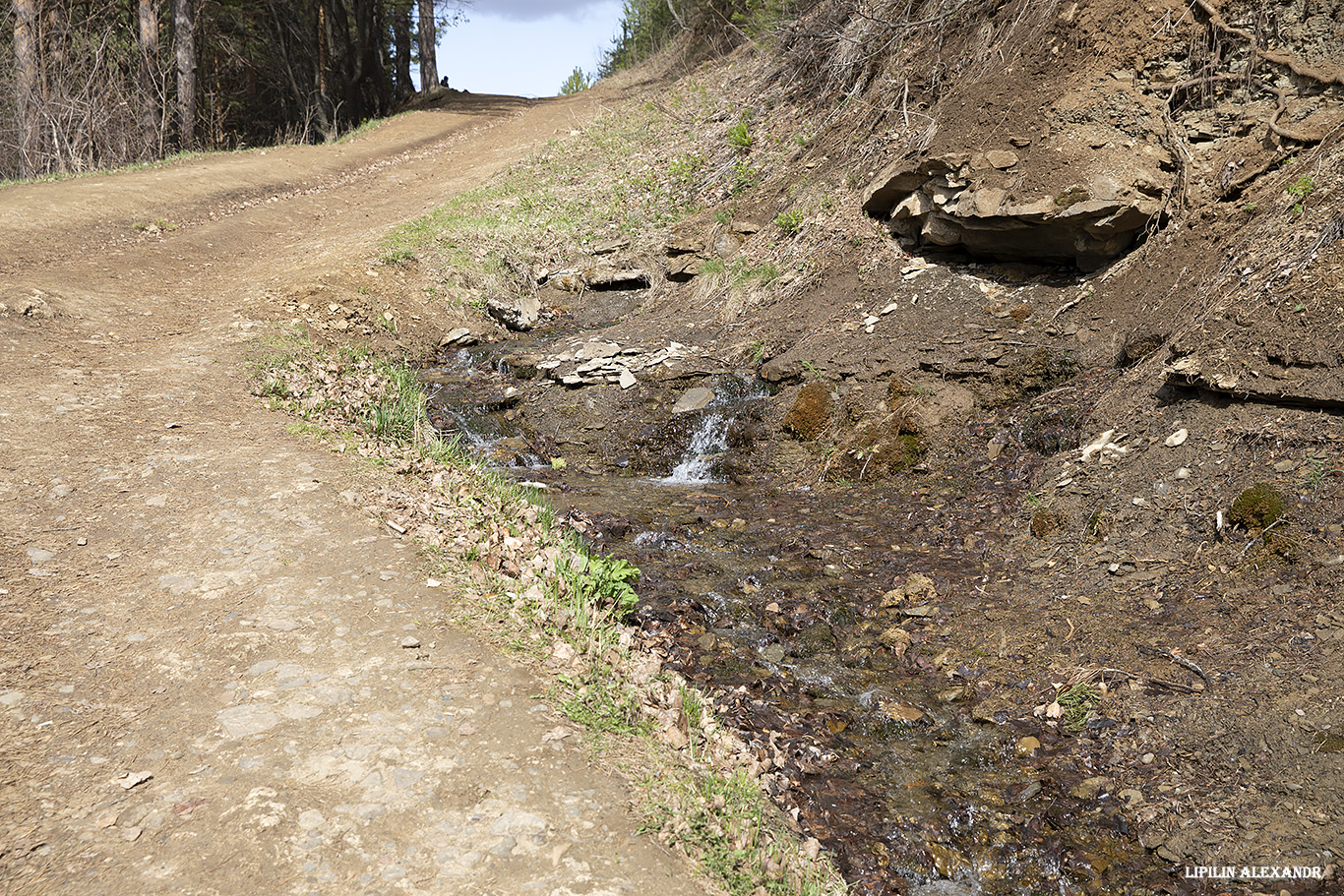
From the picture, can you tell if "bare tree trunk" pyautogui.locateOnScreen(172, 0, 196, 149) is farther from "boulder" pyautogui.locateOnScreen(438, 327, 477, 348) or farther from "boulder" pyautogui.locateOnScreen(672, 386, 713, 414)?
"boulder" pyautogui.locateOnScreen(672, 386, 713, 414)

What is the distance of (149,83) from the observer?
16.5 m

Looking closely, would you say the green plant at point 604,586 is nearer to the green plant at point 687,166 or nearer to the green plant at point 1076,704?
the green plant at point 1076,704

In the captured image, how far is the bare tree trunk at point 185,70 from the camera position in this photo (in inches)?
649

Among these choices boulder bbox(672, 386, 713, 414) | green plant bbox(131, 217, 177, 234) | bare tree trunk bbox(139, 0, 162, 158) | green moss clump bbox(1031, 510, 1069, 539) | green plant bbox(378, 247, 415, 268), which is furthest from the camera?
bare tree trunk bbox(139, 0, 162, 158)

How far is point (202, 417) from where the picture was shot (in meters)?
6.36

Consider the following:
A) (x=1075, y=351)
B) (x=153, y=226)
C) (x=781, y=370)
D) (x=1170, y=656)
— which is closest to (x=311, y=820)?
(x=1170, y=656)

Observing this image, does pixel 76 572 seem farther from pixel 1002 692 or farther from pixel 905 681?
pixel 1002 692

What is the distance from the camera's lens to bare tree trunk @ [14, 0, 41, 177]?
13.7 m

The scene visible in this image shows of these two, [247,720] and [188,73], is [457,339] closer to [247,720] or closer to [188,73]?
[247,720]

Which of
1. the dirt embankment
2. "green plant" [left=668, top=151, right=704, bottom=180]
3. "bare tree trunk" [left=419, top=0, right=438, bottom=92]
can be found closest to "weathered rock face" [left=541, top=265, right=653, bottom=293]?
the dirt embankment

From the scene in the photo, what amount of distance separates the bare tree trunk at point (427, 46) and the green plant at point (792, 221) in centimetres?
1979

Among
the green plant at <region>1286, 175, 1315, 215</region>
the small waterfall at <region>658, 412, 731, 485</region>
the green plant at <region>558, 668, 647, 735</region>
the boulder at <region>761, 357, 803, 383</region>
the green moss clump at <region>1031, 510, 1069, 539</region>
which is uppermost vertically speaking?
the green plant at <region>1286, 175, 1315, 215</region>

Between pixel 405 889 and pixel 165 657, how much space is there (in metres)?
1.82

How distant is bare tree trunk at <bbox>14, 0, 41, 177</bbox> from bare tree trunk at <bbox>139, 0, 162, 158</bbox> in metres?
1.99
